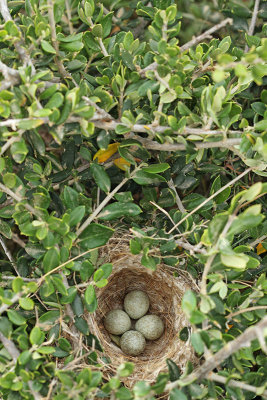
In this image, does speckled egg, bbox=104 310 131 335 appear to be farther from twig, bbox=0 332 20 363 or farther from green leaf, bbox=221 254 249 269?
green leaf, bbox=221 254 249 269

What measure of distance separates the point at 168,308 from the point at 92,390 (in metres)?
0.85

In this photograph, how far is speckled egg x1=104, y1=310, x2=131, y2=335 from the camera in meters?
2.16

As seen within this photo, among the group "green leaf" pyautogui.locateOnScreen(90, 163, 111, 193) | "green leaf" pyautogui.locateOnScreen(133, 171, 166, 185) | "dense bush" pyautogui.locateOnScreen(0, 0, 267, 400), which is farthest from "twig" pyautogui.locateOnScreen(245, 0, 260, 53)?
"green leaf" pyautogui.locateOnScreen(90, 163, 111, 193)

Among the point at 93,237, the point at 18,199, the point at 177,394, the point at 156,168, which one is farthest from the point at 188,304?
the point at 18,199

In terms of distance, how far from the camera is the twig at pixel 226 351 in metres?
1.15

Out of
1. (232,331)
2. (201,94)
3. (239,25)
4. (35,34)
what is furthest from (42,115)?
(239,25)

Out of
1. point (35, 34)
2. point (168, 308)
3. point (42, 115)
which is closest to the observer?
point (42, 115)

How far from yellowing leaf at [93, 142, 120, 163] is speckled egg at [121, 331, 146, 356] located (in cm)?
82

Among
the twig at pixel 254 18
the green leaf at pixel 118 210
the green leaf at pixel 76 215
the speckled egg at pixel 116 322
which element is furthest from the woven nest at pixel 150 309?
the twig at pixel 254 18

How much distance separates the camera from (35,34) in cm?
150

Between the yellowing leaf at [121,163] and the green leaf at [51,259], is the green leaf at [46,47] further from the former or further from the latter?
the green leaf at [51,259]

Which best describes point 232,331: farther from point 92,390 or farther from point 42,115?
point 42,115

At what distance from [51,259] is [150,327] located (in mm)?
864

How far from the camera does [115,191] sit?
1636mm
